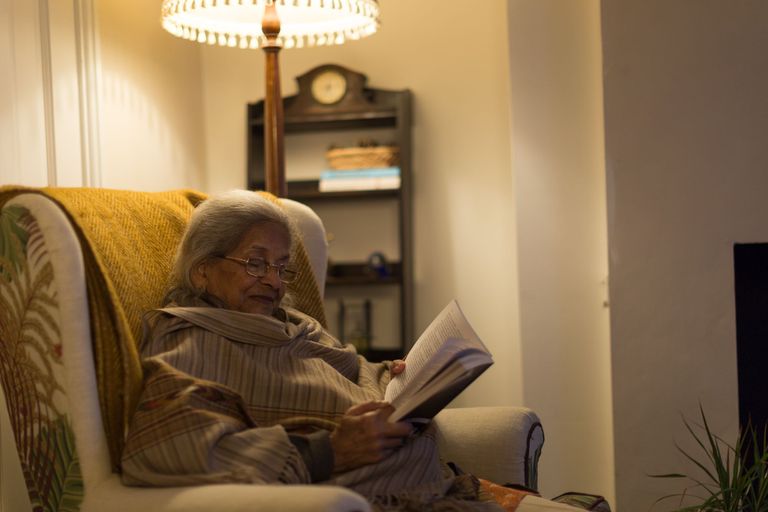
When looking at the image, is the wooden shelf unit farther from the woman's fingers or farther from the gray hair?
the woman's fingers

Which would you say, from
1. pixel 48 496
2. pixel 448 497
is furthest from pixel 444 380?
pixel 48 496

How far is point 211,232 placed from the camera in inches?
67.2

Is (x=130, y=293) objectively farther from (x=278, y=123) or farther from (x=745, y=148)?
(x=745, y=148)

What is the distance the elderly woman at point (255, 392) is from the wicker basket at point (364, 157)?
1.39 metres

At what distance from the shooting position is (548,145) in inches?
116

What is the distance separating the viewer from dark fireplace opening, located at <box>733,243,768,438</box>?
8.91 ft

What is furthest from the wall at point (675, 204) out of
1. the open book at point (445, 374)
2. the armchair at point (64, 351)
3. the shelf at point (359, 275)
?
the armchair at point (64, 351)

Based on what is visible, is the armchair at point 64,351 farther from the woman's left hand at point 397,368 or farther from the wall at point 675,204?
the wall at point 675,204

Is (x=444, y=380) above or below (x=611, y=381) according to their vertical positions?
above

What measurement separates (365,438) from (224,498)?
1.01 feet

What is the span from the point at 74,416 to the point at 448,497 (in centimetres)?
64

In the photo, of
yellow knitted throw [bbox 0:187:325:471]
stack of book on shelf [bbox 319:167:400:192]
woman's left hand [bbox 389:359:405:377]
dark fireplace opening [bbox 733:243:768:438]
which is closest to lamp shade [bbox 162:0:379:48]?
stack of book on shelf [bbox 319:167:400:192]

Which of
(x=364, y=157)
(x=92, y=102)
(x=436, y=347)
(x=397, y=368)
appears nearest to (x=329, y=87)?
(x=364, y=157)

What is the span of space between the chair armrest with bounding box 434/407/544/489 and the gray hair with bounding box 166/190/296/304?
0.56 m
